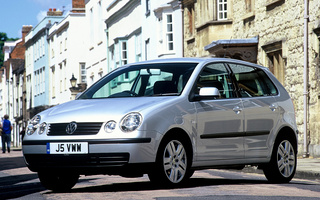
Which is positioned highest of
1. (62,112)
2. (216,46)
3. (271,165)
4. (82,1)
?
(82,1)

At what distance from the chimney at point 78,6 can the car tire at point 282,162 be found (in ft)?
156

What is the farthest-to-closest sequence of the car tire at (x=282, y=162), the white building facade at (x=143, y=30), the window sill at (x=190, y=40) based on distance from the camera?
the white building facade at (x=143, y=30), the window sill at (x=190, y=40), the car tire at (x=282, y=162)

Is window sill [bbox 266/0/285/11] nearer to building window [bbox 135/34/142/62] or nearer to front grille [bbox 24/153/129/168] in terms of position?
front grille [bbox 24/153/129/168]

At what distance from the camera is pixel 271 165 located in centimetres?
1029

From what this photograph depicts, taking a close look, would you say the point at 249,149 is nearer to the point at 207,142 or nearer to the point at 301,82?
the point at 207,142

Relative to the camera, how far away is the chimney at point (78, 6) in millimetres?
57125

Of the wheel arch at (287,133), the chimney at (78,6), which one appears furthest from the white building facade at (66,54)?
the wheel arch at (287,133)

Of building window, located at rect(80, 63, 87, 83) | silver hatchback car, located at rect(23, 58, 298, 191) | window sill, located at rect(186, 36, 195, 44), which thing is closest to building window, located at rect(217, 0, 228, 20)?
window sill, located at rect(186, 36, 195, 44)

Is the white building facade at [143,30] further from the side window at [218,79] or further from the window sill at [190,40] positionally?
the side window at [218,79]

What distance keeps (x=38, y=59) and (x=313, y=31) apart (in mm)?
53154

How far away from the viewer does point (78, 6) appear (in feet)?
191

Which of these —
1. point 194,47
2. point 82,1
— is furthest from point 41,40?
point 194,47

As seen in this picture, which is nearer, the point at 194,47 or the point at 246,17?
the point at 246,17

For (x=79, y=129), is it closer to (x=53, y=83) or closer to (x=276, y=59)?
(x=276, y=59)
